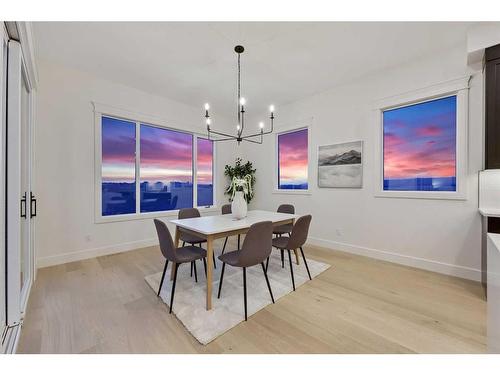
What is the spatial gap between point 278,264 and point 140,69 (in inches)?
141

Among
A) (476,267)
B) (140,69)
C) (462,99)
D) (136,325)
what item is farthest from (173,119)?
(476,267)

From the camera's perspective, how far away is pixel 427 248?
2930 millimetres

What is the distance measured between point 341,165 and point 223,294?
9.38 feet

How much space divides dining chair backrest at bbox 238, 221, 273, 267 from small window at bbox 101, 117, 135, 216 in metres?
2.93

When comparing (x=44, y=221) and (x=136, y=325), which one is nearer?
(x=136, y=325)

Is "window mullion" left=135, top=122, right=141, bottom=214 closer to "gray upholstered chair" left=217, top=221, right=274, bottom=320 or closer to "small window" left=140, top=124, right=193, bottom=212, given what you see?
"small window" left=140, top=124, right=193, bottom=212

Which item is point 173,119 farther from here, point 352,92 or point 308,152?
point 352,92

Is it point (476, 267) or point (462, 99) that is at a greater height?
point (462, 99)

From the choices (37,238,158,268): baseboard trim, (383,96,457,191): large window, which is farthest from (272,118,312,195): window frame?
(37,238,158,268): baseboard trim

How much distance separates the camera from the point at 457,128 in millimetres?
2723

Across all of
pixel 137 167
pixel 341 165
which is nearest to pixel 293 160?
pixel 341 165
